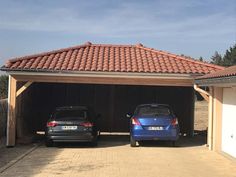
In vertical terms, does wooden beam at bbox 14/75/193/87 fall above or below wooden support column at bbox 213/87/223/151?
above

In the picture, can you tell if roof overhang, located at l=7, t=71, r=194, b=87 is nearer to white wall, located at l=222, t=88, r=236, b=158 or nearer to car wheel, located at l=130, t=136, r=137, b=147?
car wheel, located at l=130, t=136, r=137, b=147

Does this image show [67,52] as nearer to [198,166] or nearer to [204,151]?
[204,151]

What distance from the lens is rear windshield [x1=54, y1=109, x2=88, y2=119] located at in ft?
A: 55.4

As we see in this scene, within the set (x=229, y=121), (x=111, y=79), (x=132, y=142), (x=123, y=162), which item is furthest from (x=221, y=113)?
(x=123, y=162)

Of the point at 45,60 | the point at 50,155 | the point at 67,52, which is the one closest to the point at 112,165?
the point at 50,155

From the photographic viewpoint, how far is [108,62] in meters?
19.1

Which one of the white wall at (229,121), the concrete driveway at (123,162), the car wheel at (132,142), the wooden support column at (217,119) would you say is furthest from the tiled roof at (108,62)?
the white wall at (229,121)

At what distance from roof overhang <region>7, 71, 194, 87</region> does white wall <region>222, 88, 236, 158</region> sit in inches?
99.8

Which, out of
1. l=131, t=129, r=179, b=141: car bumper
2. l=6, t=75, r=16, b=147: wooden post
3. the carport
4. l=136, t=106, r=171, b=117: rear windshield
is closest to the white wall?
l=131, t=129, r=179, b=141: car bumper

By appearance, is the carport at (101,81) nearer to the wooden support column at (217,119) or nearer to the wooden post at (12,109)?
the wooden post at (12,109)

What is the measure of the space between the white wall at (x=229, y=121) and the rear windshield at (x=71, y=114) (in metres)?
4.69

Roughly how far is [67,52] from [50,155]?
7.01m

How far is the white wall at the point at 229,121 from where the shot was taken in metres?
14.2

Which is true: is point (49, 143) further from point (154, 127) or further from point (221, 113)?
point (221, 113)
